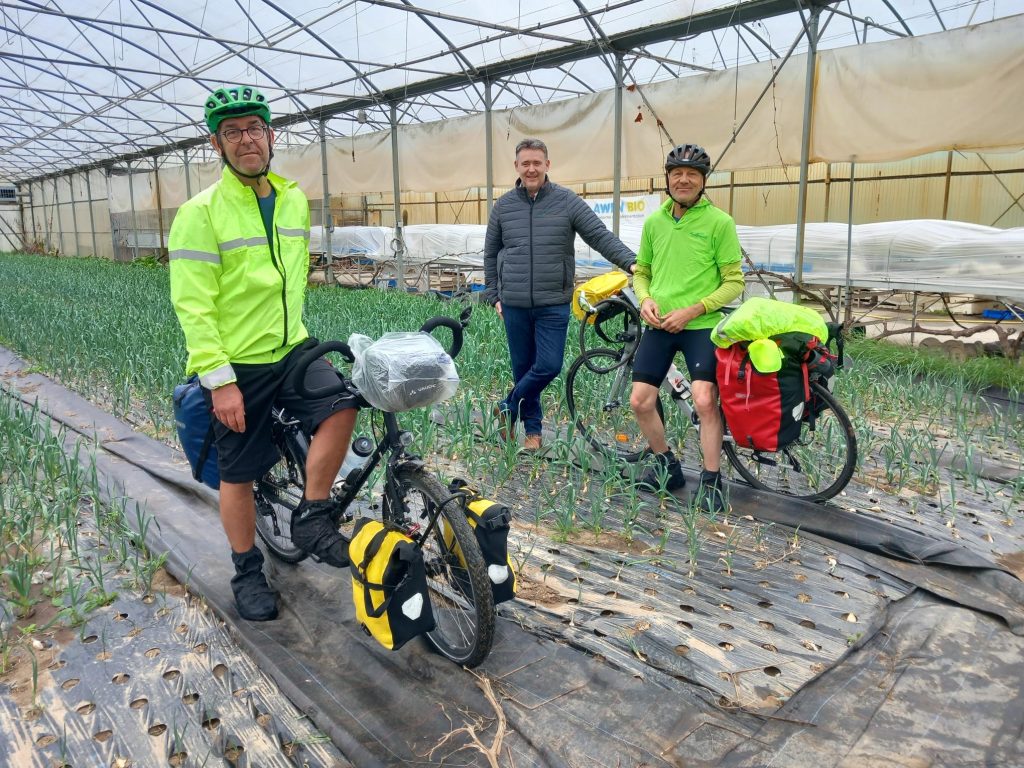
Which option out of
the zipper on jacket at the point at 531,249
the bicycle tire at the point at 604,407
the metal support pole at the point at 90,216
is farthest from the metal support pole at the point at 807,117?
the metal support pole at the point at 90,216

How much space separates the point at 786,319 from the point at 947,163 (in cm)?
1059

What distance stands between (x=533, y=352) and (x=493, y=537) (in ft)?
6.10

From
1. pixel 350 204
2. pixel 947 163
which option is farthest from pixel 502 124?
pixel 350 204

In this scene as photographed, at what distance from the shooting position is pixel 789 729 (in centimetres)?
164

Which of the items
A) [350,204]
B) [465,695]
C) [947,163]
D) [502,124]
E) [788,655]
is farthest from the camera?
[350,204]

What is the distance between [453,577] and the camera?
1940 mm

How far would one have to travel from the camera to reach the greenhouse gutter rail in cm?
631

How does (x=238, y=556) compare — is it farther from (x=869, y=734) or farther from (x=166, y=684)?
(x=869, y=734)

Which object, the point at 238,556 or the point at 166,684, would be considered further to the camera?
the point at 238,556

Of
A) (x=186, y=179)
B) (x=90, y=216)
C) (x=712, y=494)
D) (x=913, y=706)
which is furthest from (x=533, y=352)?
(x=90, y=216)

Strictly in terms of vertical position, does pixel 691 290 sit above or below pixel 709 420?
above

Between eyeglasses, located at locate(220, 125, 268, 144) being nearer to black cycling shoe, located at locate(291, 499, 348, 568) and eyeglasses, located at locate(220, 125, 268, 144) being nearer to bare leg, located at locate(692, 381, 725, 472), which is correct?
black cycling shoe, located at locate(291, 499, 348, 568)

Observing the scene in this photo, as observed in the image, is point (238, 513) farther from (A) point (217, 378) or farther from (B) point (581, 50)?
(B) point (581, 50)

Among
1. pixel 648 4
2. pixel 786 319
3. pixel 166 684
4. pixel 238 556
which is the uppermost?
pixel 648 4
